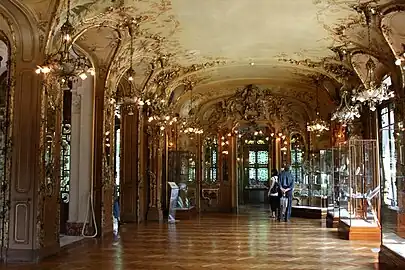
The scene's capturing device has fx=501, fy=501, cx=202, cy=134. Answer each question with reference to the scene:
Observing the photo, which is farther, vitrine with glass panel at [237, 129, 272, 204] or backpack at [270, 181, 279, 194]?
vitrine with glass panel at [237, 129, 272, 204]

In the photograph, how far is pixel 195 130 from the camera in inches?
638

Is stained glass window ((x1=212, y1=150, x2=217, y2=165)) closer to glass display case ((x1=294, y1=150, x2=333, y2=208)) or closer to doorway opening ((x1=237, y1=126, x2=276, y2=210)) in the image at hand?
glass display case ((x1=294, y1=150, x2=333, y2=208))

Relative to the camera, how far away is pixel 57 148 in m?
8.20

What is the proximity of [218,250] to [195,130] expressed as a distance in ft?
26.6

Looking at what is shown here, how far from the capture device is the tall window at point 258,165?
22531 millimetres

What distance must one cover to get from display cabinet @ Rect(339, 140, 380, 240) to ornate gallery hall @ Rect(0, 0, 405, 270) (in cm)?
3

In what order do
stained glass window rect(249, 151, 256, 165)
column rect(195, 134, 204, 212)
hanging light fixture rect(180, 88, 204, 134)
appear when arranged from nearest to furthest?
hanging light fixture rect(180, 88, 204, 134), column rect(195, 134, 204, 212), stained glass window rect(249, 151, 256, 165)

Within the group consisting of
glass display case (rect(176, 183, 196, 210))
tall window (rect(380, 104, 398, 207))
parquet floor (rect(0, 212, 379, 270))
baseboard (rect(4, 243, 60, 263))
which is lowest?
parquet floor (rect(0, 212, 379, 270))

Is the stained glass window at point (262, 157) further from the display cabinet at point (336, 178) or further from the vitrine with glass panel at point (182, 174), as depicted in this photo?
the display cabinet at point (336, 178)

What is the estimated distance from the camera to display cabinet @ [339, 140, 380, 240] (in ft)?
32.6

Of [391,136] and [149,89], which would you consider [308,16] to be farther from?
[149,89]

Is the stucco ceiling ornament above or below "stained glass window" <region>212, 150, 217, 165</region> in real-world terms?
above

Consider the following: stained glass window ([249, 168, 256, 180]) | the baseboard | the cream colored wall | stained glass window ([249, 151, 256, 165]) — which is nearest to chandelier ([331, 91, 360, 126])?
the cream colored wall

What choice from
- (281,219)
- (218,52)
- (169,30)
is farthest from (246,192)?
(169,30)
